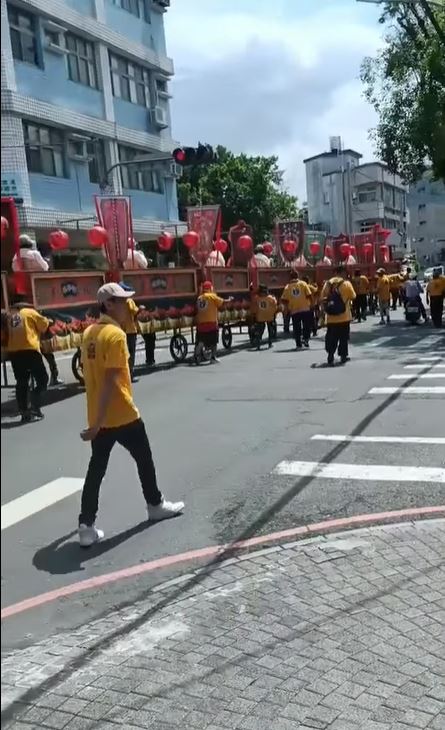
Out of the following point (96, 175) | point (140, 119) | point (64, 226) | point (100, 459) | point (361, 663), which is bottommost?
point (361, 663)

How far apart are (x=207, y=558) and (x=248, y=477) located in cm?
190

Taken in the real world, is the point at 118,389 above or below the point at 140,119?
below

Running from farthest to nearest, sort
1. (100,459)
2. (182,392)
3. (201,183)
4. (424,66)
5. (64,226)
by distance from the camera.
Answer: (201,183), (64,226), (424,66), (182,392), (100,459)

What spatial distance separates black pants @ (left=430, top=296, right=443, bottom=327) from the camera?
67.8 ft

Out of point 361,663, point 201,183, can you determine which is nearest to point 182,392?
point 361,663

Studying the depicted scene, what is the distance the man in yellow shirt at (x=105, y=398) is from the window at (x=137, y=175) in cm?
2398

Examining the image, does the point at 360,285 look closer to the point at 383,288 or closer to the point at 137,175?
the point at 383,288

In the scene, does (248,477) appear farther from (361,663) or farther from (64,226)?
(64,226)

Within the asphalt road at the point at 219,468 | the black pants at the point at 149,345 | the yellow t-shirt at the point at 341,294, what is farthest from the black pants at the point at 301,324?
the asphalt road at the point at 219,468

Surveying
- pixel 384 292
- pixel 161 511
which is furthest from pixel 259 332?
pixel 161 511

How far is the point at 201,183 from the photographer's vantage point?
45.8 m

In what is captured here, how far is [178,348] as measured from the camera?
15602 millimetres

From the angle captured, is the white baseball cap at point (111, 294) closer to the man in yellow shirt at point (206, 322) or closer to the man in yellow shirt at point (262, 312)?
the man in yellow shirt at point (206, 322)

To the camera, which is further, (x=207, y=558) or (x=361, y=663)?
(x=207, y=558)
